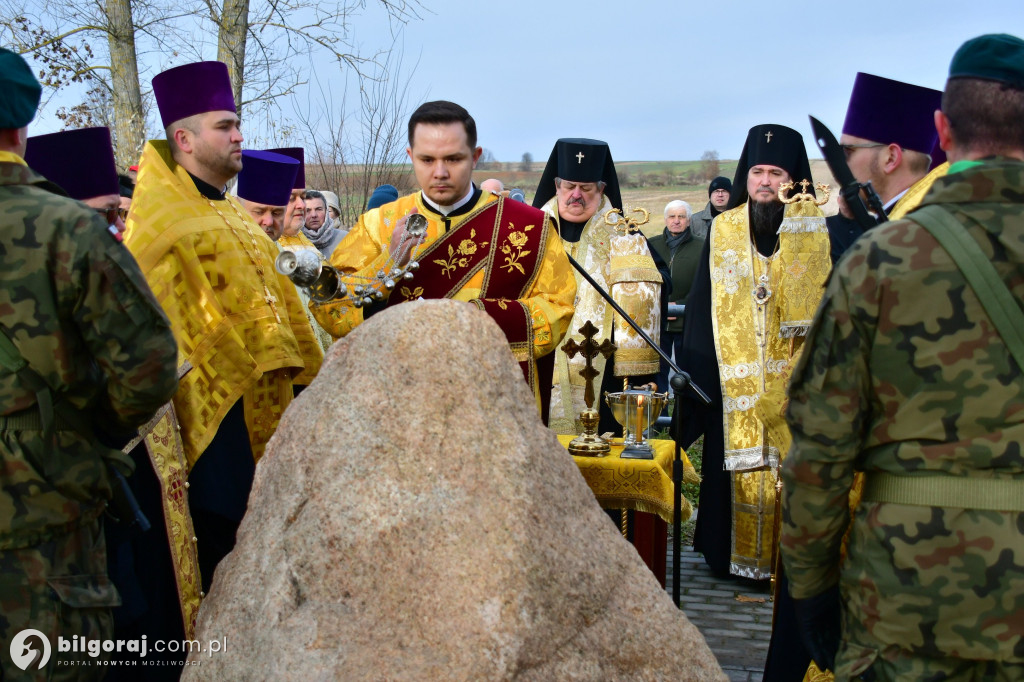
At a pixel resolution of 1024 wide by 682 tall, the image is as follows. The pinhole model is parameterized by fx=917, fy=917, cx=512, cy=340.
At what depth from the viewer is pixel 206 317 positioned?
11.2ft

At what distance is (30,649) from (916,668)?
2154 mm

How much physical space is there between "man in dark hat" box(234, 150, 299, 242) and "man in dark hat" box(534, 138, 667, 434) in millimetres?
1766

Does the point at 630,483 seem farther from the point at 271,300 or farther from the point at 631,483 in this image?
the point at 271,300

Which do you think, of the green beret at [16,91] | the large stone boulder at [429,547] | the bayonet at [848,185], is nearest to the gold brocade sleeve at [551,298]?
the bayonet at [848,185]

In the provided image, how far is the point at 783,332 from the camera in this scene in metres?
4.96

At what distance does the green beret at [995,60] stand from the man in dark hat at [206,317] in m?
2.52

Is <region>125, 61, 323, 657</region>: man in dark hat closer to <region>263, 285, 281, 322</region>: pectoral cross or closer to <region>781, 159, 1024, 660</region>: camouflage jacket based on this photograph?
<region>263, 285, 281, 322</region>: pectoral cross

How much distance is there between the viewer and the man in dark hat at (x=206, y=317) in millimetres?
3293

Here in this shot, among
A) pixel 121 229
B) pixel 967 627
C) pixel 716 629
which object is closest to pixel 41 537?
pixel 121 229

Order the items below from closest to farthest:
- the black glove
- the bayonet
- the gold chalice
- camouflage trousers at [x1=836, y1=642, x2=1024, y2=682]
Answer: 1. camouflage trousers at [x1=836, y1=642, x2=1024, y2=682]
2. the black glove
3. the bayonet
4. the gold chalice

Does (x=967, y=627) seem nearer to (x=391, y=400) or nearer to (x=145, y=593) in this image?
(x=391, y=400)

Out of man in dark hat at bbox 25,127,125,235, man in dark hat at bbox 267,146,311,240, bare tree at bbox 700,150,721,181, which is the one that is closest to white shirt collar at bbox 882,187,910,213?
man in dark hat at bbox 25,127,125,235

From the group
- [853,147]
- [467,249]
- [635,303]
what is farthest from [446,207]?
[635,303]

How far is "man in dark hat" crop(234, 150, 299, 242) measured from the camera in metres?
4.50
